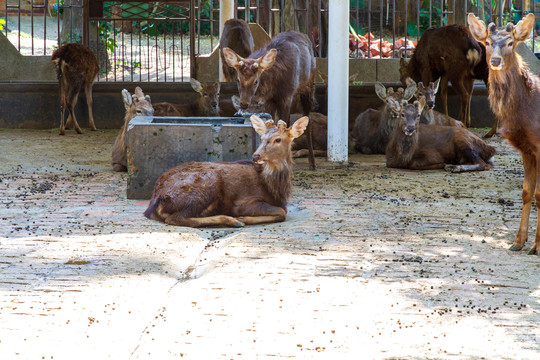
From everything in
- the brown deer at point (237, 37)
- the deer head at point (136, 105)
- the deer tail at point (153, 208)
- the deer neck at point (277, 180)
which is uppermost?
the brown deer at point (237, 37)

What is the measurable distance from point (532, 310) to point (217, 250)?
2.41 metres

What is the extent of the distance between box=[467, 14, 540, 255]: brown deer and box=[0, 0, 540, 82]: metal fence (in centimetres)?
820

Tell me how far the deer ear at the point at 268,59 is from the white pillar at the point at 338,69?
1098 millimetres

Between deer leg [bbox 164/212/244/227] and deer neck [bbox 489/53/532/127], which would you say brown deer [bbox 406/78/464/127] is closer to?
deer neck [bbox 489/53/532/127]

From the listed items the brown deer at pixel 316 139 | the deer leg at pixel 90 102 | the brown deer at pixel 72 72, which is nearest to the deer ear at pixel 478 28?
the brown deer at pixel 316 139

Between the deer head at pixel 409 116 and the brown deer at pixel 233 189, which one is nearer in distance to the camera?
the brown deer at pixel 233 189

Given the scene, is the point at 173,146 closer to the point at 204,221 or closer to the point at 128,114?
the point at 204,221

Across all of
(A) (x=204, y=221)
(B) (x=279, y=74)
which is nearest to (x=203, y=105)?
(B) (x=279, y=74)

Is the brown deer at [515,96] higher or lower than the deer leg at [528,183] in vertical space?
higher

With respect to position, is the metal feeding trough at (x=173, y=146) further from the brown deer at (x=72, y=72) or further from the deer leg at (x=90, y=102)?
the deer leg at (x=90, y=102)

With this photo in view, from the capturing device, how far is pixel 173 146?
8141mm

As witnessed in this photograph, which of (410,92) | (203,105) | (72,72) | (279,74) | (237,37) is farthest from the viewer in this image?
(237,37)

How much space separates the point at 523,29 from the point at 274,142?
2388 mm

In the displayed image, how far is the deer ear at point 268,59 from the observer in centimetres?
946
